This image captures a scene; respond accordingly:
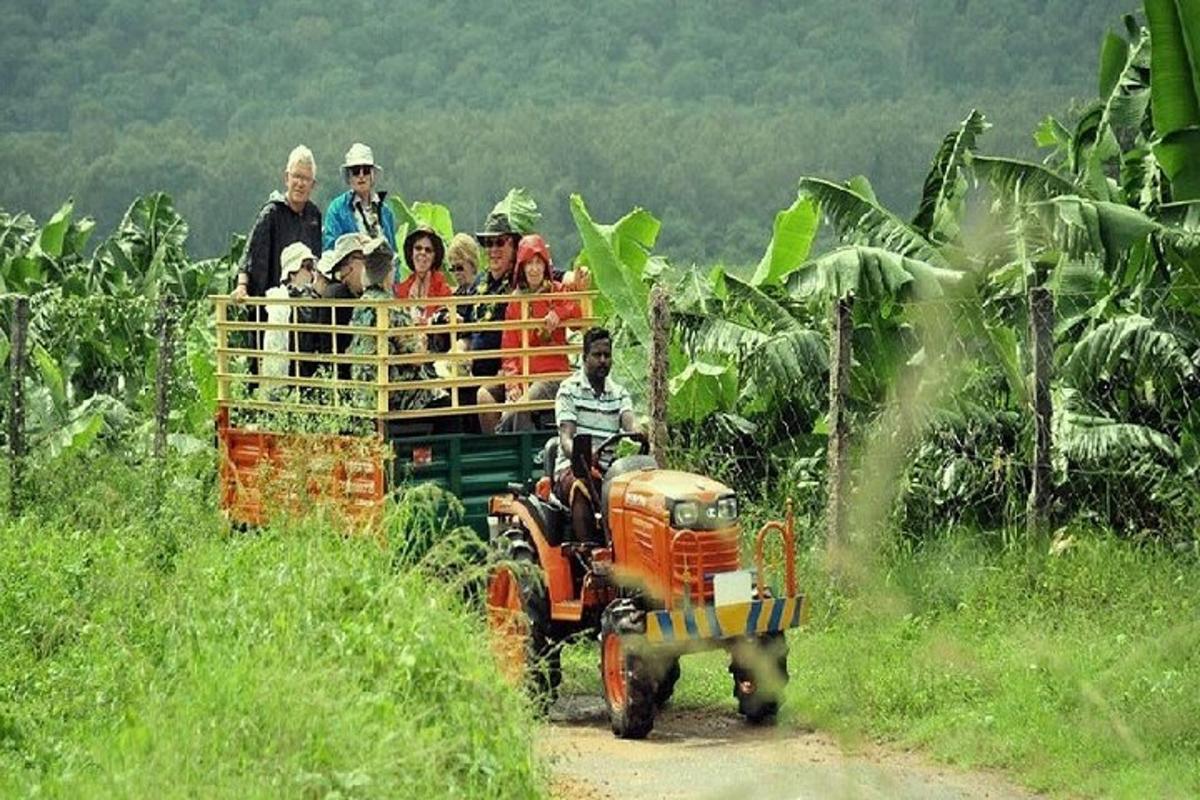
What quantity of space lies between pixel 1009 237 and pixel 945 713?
5.34 m

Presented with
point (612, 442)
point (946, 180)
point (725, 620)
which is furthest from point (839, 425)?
point (946, 180)

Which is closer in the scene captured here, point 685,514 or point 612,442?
point 685,514

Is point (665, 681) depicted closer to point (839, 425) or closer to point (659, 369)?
point (839, 425)

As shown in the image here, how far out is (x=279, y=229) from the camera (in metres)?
15.5

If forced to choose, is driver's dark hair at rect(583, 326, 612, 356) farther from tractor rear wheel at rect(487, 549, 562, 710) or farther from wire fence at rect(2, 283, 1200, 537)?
wire fence at rect(2, 283, 1200, 537)

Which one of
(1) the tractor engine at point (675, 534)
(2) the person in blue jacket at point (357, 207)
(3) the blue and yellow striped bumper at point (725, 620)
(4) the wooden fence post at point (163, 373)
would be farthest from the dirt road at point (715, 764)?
(4) the wooden fence post at point (163, 373)

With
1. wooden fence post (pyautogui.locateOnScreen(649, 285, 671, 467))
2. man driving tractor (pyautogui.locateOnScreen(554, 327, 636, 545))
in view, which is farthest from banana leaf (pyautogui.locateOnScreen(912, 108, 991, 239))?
man driving tractor (pyautogui.locateOnScreen(554, 327, 636, 545))

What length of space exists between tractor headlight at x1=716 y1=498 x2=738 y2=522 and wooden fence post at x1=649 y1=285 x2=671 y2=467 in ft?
11.4

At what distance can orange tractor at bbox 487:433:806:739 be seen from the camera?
11.2 m

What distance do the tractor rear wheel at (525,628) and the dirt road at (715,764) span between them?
0.29 meters

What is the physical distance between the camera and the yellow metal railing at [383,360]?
13141mm

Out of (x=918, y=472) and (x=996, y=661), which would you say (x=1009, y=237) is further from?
(x=996, y=661)

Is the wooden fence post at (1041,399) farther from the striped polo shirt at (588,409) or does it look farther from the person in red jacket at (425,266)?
the person in red jacket at (425,266)

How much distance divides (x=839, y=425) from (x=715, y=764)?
12.7 ft
